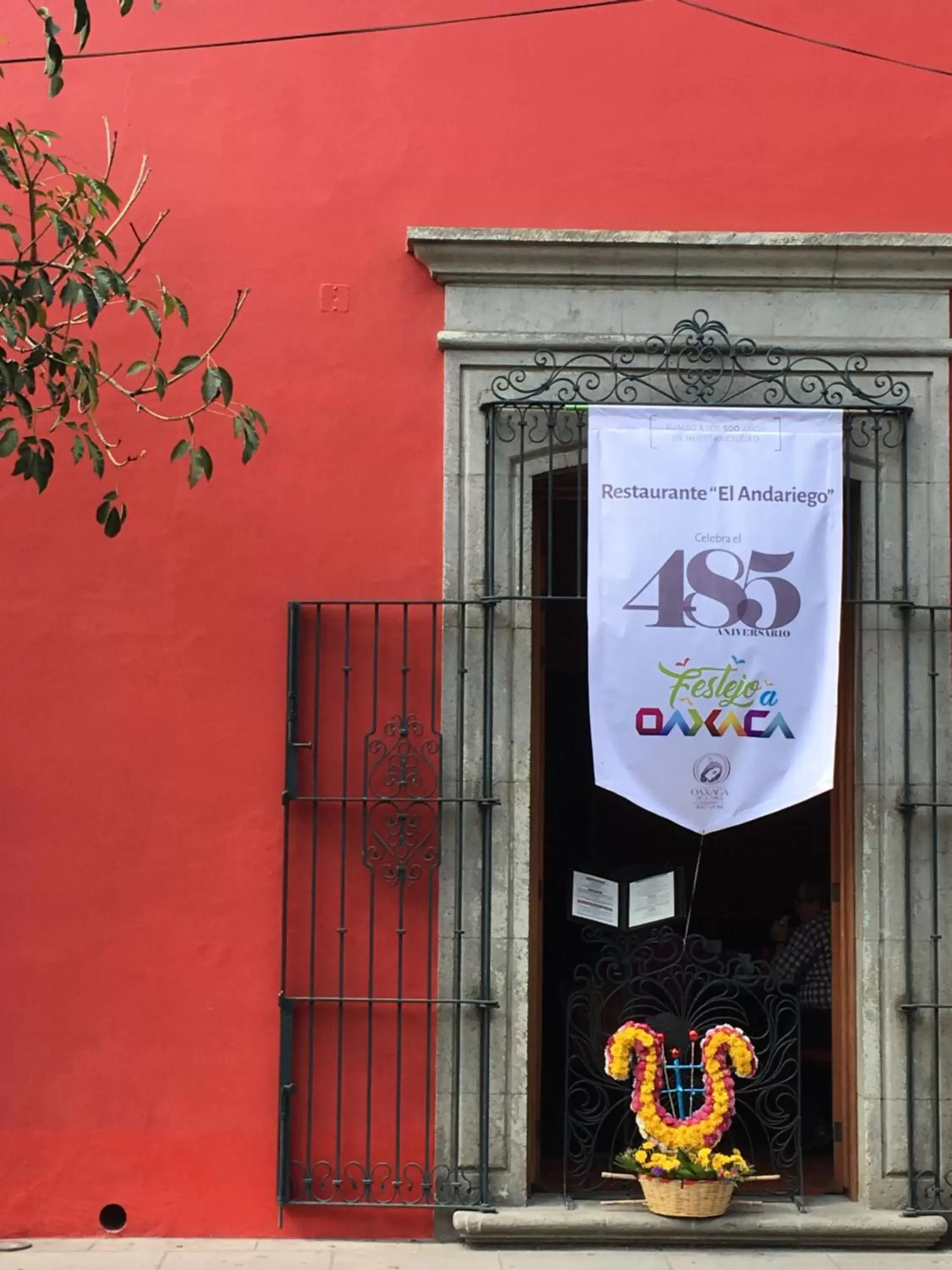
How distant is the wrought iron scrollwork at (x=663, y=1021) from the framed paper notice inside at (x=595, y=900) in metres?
0.06

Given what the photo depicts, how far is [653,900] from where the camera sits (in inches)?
280

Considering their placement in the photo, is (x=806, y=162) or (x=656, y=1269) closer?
(x=656, y=1269)

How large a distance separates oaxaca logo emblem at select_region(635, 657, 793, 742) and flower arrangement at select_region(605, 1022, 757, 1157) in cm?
111

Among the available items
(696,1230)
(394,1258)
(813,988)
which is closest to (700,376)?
(813,988)

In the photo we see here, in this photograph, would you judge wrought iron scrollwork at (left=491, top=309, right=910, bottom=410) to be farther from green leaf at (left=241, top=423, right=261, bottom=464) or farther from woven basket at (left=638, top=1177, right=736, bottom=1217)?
woven basket at (left=638, top=1177, right=736, bottom=1217)

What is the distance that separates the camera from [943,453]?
707 centimetres

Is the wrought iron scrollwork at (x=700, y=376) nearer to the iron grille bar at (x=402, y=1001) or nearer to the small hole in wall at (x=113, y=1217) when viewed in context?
the iron grille bar at (x=402, y=1001)

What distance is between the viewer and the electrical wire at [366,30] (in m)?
7.15

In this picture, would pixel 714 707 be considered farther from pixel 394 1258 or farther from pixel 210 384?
pixel 210 384

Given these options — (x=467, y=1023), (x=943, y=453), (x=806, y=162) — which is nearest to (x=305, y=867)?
(x=467, y=1023)

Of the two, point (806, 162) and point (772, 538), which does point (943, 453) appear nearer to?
point (772, 538)

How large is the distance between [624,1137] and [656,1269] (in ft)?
2.70

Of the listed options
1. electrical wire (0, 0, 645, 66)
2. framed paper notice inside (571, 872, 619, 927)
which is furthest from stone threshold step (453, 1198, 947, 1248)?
electrical wire (0, 0, 645, 66)

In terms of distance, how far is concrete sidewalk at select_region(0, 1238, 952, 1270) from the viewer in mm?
6340
